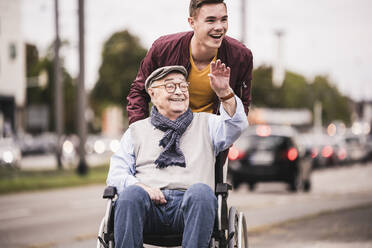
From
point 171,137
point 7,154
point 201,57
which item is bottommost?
point 7,154

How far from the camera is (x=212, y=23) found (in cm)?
483

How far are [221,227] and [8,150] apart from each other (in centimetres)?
2820

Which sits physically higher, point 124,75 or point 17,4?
point 17,4

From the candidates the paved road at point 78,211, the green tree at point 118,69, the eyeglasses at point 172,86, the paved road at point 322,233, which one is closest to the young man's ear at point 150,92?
the eyeglasses at point 172,86

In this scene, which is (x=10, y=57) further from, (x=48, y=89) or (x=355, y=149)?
(x=48, y=89)

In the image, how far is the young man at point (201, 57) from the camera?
15.9ft

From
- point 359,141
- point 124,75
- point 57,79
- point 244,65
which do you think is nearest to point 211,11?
point 244,65

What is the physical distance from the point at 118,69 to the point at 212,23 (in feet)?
190

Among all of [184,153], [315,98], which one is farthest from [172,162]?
[315,98]

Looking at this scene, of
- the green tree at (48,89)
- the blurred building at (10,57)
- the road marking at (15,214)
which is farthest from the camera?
the green tree at (48,89)

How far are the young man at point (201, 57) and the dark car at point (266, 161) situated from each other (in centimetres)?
1301

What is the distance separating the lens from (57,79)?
30672 mm

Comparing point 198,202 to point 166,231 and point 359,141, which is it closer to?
point 166,231

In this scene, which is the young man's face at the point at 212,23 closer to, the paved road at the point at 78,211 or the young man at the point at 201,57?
the young man at the point at 201,57
